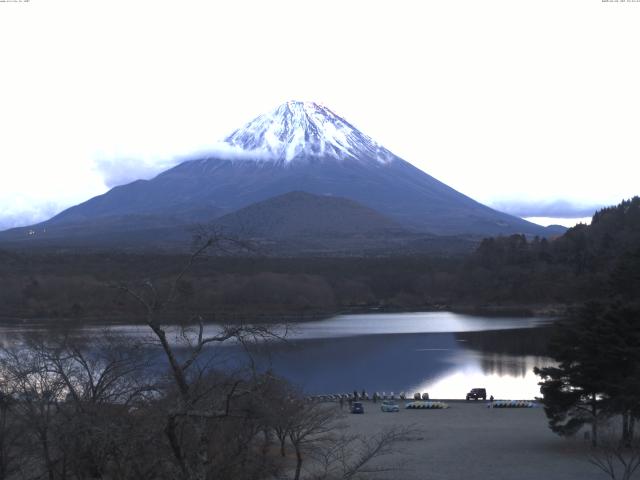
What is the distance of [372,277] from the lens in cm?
6344

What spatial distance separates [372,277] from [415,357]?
35.6 m

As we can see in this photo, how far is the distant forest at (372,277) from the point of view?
4544cm

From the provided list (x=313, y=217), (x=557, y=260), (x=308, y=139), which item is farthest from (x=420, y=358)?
(x=308, y=139)

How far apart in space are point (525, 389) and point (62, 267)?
4214cm

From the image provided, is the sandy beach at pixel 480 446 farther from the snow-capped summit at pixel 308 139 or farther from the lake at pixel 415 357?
the snow-capped summit at pixel 308 139

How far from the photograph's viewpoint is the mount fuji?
10894cm

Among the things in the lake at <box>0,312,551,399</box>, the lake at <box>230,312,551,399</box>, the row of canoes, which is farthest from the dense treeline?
the row of canoes

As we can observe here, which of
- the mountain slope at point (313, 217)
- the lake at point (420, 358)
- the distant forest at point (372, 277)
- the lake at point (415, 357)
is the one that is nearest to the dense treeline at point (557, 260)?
the distant forest at point (372, 277)

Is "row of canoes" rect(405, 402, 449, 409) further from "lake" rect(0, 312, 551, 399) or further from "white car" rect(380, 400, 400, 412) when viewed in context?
"lake" rect(0, 312, 551, 399)

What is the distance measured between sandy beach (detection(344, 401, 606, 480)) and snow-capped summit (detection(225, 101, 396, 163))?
395 feet

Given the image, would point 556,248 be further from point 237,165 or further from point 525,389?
point 237,165

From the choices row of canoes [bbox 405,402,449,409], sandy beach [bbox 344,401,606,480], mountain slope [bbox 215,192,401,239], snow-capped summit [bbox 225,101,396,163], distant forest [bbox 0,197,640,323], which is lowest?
row of canoes [bbox 405,402,449,409]

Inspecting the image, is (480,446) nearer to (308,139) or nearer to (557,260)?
(557,260)

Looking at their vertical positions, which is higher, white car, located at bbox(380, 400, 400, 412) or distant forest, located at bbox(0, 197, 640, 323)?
distant forest, located at bbox(0, 197, 640, 323)
